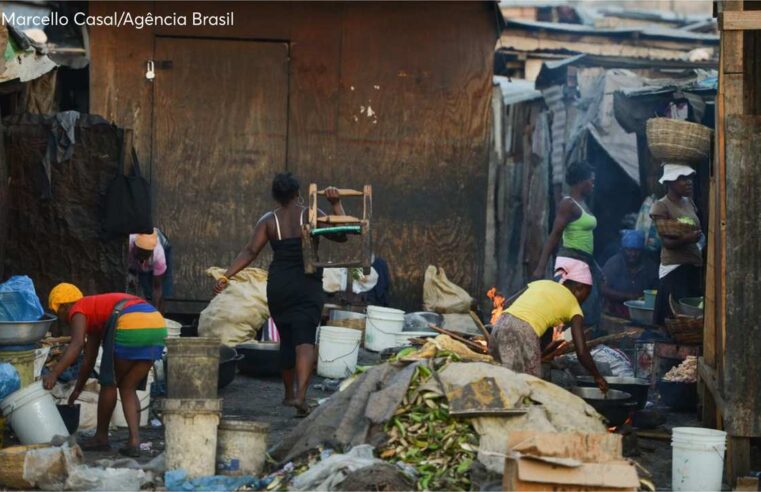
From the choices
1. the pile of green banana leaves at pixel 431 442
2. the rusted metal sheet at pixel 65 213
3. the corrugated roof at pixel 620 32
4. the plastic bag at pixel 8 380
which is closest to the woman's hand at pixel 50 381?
the plastic bag at pixel 8 380

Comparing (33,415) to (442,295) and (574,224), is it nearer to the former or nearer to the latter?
(442,295)

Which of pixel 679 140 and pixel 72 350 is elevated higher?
pixel 679 140

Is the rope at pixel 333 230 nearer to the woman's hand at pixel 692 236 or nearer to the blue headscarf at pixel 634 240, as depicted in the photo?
the woman's hand at pixel 692 236

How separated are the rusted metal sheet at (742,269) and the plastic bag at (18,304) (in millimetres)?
4777

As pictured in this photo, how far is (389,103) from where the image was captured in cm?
1383

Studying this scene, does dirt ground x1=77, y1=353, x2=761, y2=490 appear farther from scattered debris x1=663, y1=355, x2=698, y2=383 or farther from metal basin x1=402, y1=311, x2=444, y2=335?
metal basin x1=402, y1=311, x2=444, y2=335

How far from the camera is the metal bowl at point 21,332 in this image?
8680 millimetres

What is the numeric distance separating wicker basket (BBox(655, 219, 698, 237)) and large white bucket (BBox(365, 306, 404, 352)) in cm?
257

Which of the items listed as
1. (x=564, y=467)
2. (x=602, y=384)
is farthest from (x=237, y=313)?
(x=564, y=467)

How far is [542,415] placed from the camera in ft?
25.4

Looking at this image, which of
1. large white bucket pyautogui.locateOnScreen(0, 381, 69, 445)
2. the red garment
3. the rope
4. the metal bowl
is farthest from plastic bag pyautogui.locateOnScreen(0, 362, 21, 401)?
the rope

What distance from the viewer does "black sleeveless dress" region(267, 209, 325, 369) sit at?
9.97 meters

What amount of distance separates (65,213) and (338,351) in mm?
2770

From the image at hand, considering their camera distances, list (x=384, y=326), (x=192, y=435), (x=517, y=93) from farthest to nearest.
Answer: (x=517, y=93)
(x=384, y=326)
(x=192, y=435)
